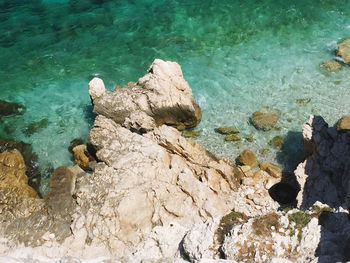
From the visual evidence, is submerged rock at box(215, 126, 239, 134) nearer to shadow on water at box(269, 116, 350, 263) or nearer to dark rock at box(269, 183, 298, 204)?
shadow on water at box(269, 116, 350, 263)

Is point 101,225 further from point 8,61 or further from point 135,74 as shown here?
point 8,61

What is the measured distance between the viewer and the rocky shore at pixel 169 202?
13094 millimetres

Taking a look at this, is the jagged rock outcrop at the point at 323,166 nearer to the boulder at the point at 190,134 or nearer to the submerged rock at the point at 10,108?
the boulder at the point at 190,134

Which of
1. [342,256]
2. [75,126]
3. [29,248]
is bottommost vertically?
[75,126]

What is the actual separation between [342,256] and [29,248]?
513 inches

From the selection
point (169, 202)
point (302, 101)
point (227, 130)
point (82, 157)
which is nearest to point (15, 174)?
point (82, 157)

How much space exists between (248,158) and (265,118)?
3.99 metres

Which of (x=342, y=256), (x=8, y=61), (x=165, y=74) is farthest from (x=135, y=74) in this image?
(x=342, y=256)

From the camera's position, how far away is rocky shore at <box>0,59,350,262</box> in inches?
516

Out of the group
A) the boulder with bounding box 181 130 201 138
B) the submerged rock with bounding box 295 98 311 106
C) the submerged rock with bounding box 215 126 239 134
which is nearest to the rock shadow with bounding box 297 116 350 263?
the submerged rock with bounding box 215 126 239 134

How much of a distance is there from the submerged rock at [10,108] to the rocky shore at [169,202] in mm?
6322

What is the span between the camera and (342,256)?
11.0 meters

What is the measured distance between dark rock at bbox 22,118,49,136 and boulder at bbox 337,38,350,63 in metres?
22.9

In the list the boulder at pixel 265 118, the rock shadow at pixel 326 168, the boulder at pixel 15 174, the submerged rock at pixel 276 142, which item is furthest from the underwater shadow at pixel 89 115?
the rock shadow at pixel 326 168
